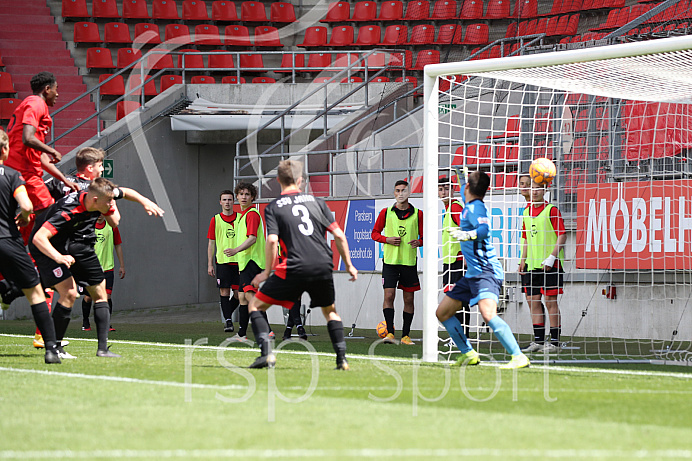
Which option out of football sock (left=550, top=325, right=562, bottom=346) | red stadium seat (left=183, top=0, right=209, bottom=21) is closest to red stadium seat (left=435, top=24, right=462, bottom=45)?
red stadium seat (left=183, top=0, right=209, bottom=21)

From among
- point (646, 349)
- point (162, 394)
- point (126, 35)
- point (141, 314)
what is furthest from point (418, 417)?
point (126, 35)

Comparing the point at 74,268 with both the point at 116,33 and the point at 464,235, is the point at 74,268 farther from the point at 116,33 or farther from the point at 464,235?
the point at 116,33

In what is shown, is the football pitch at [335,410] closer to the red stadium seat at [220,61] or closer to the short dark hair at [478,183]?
the short dark hair at [478,183]

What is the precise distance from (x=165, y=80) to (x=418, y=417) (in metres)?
17.4

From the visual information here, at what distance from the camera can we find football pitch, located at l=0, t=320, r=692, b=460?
13.6 feet

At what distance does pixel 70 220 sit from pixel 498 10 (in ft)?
56.6

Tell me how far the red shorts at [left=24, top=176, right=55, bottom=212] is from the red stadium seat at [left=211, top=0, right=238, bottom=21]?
15.6 m

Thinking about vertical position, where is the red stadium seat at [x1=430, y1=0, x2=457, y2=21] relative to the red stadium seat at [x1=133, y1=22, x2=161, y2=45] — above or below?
above

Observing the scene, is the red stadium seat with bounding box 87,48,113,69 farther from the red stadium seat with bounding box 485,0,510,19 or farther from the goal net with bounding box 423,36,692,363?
the goal net with bounding box 423,36,692,363

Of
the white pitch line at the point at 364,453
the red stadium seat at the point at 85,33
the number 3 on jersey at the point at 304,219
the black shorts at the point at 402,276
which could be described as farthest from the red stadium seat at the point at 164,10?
the white pitch line at the point at 364,453

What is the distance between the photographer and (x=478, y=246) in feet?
25.6

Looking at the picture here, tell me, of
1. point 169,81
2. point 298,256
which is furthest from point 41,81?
point 169,81

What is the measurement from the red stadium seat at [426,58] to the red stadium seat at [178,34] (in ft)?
19.7

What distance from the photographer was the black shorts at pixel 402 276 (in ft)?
36.8
